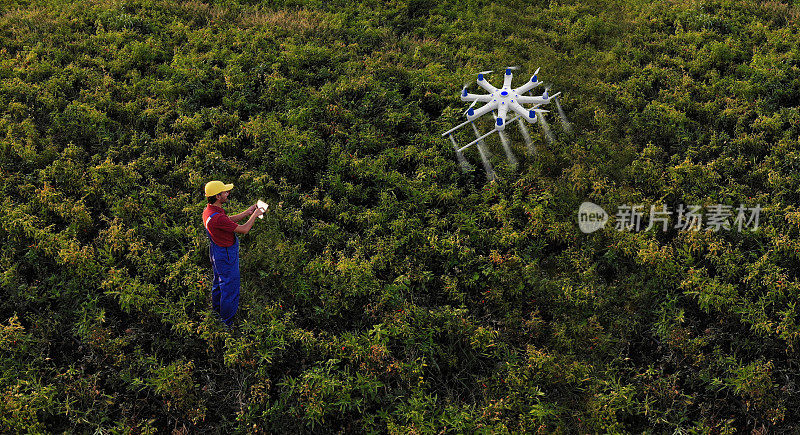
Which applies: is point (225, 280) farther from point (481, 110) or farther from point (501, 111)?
point (501, 111)

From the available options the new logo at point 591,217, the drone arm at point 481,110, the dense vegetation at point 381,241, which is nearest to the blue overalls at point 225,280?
the dense vegetation at point 381,241

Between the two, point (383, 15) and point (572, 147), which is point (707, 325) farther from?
point (383, 15)

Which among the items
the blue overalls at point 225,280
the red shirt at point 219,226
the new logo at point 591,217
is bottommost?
the new logo at point 591,217

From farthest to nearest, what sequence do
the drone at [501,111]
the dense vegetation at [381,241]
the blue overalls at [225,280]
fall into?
1. the drone at [501,111]
2. the blue overalls at [225,280]
3. the dense vegetation at [381,241]

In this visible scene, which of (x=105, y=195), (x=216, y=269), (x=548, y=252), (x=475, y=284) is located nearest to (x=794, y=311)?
(x=548, y=252)

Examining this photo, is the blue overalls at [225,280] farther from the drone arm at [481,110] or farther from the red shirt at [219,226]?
the drone arm at [481,110]

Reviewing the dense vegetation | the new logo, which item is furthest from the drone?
the new logo
